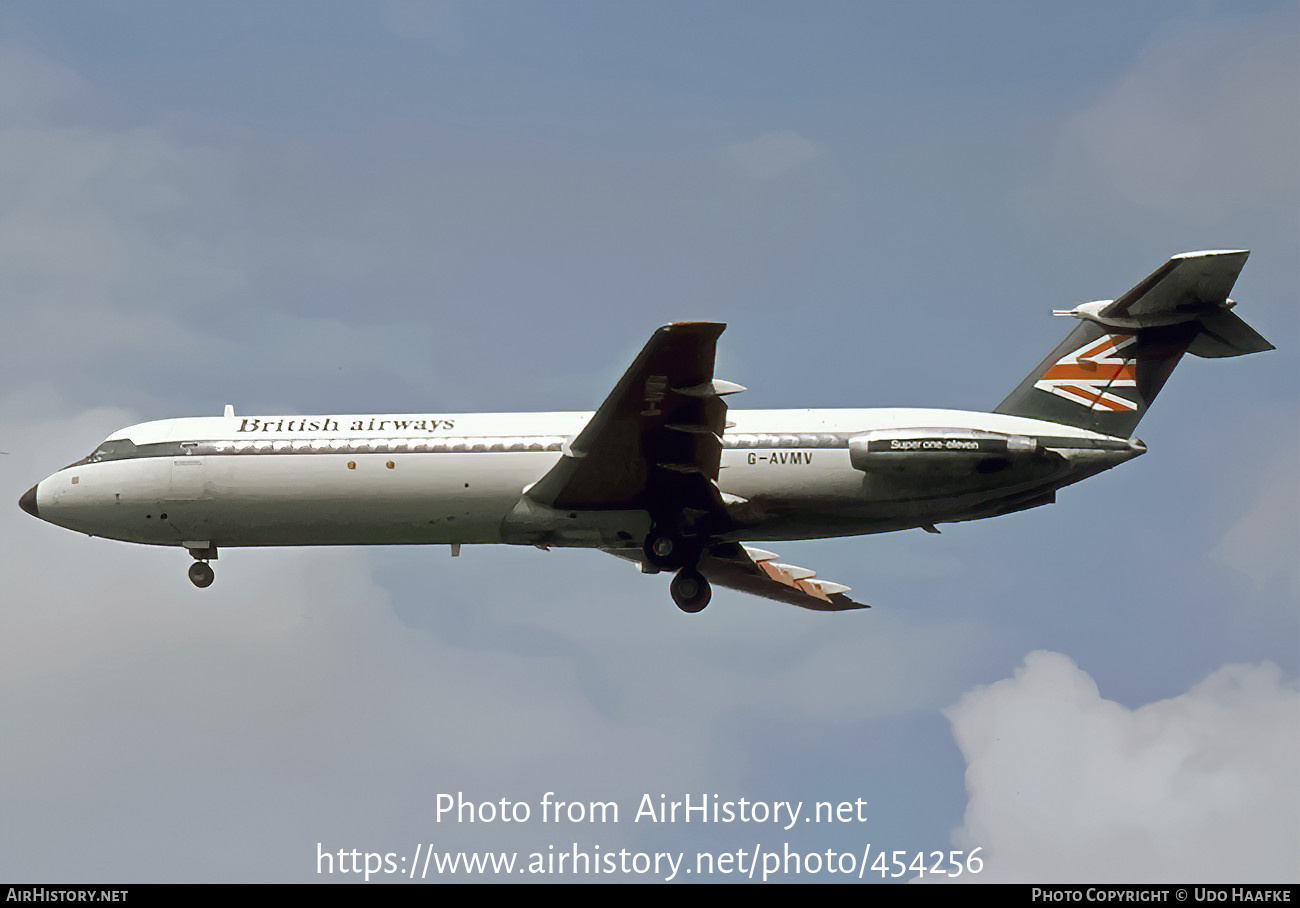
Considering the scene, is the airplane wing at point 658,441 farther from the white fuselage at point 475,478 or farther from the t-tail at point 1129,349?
the t-tail at point 1129,349


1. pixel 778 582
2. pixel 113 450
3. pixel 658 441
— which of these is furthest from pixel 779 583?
pixel 113 450

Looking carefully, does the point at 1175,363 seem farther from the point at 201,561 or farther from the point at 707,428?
the point at 201,561

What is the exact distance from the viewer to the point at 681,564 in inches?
1214

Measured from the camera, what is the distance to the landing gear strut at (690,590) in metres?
31.1

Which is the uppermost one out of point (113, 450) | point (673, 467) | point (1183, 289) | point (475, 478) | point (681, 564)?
point (1183, 289)

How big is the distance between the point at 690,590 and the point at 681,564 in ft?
2.36

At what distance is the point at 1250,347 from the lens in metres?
30.3

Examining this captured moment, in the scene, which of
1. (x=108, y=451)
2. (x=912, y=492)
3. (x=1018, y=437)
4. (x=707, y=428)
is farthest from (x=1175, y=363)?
(x=108, y=451)

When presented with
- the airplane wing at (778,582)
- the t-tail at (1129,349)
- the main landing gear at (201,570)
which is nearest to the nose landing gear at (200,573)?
the main landing gear at (201,570)

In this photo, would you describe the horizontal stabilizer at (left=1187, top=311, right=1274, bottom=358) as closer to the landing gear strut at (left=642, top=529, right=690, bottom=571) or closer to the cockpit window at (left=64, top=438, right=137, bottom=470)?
the landing gear strut at (left=642, top=529, right=690, bottom=571)

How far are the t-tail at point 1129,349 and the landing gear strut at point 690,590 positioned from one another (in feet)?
25.5

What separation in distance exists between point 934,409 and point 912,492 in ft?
7.25

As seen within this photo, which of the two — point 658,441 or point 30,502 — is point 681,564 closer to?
point 658,441

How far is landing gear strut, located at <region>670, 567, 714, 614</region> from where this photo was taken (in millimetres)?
31125
